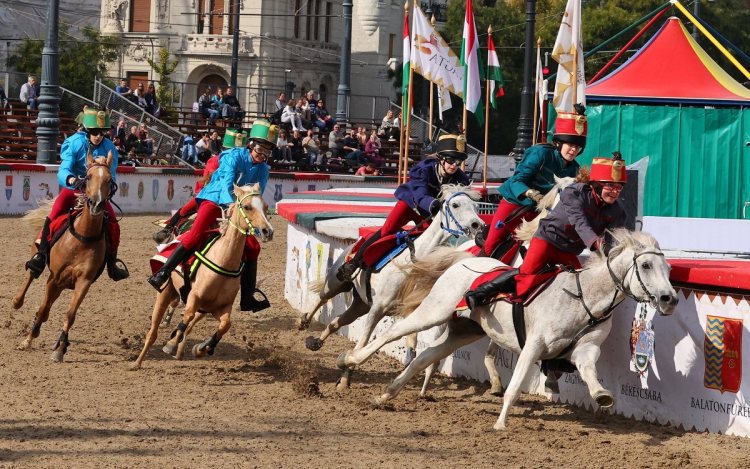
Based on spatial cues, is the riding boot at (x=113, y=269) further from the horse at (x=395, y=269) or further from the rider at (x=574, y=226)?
the rider at (x=574, y=226)

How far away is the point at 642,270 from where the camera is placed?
7293 millimetres

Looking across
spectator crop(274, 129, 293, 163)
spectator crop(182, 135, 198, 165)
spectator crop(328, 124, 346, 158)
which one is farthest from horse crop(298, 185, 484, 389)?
spectator crop(328, 124, 346, 158)

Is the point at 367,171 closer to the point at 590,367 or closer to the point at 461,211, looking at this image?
the point at 461,211

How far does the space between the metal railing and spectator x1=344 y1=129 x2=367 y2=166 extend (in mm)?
5282

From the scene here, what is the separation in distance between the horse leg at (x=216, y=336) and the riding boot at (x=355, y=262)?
1.14 meters

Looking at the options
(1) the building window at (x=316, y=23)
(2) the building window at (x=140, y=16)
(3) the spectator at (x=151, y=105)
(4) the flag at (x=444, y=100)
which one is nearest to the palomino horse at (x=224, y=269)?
(4) the flag at (x=444, y=100)

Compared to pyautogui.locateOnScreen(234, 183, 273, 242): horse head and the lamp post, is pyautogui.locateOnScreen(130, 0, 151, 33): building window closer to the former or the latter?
the lamp post

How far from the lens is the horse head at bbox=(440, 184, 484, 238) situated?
892 centimetres

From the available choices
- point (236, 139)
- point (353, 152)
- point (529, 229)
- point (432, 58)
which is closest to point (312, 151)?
point (353, 152)

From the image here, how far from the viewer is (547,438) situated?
7836 millimetres

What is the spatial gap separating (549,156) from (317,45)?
182 ft

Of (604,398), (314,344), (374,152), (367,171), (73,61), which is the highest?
(73,61)

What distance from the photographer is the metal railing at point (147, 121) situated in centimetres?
3226

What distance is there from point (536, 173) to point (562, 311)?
6.18ft
